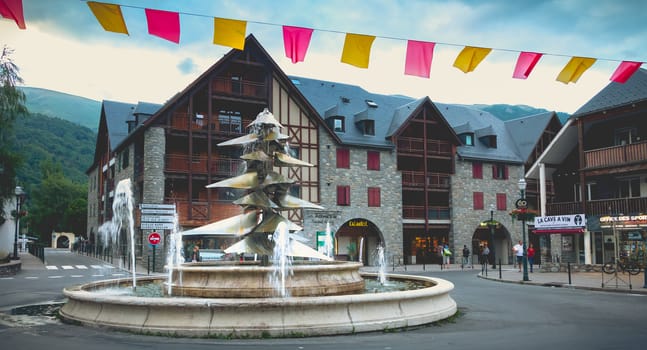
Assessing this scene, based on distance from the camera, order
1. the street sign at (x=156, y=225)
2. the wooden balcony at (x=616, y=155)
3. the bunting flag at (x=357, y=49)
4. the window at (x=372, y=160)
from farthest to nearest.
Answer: the window at (x=372, y=160) → the wooden balcony at (x=616, y=155) → the street sign at (x=156, y=225) → the bunting flag at (x=357, y=49)

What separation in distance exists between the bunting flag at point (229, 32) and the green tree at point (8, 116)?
2175 cm

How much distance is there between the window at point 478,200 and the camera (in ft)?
145

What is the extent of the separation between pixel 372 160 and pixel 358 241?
5751 mm

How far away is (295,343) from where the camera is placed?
9422mm

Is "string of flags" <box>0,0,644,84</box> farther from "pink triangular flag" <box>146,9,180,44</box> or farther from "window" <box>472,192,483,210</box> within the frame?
"window" <box>472,192,483,210</box>

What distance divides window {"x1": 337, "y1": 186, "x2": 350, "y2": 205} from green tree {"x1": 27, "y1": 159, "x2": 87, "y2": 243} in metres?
54.4

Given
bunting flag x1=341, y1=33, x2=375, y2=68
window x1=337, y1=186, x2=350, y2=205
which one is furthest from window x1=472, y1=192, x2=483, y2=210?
bunting flag x1=341, y1=33, x2=375, y2=68

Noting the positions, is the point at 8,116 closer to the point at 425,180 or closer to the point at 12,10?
the point at 12,10

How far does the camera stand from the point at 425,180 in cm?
4238

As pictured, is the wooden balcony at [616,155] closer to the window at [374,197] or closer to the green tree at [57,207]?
the window at [374,197]

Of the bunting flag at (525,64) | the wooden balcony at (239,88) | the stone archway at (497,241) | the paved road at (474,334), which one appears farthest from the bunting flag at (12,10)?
the stone archway at (497,241)

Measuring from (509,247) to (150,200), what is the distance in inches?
1097

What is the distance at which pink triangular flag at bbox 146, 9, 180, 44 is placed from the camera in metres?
12.3

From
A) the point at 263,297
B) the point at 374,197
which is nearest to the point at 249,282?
the point at 263,297
